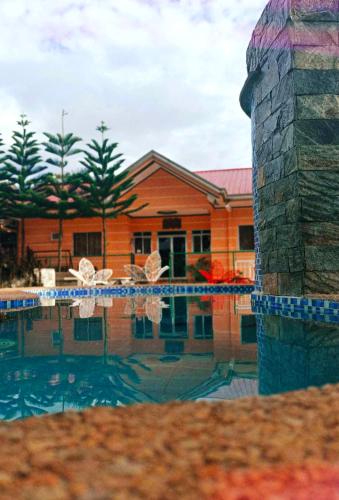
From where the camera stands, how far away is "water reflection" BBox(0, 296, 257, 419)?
2.56 metres

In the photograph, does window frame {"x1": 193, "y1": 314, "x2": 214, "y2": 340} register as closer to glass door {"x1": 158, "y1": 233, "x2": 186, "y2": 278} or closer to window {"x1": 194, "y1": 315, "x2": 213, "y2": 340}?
window {"x1": 194, "y1": 315, "x2": 213, "y2": 340}

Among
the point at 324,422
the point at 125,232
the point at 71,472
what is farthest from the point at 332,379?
the point at 125,232

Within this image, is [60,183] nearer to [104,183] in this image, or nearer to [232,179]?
[104,183]

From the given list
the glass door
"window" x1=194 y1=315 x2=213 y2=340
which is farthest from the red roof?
"window" x1=194 y1=315 x2=213 y2=340

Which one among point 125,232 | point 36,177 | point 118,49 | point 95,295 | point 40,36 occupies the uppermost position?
point 118,49

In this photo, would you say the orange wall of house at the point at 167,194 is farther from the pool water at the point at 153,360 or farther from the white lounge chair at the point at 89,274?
the pool water at the point at 153,360

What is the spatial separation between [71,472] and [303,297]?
5.30 metres

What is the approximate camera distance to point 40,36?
360 inches

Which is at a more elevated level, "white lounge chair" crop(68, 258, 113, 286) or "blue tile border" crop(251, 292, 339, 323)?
"white lounge chair" crop(68, 258, 113, 286)

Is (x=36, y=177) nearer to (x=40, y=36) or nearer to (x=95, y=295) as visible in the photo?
(x=95, y=295)

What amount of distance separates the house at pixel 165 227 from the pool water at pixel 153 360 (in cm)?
1114

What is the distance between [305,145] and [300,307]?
7.35 feet

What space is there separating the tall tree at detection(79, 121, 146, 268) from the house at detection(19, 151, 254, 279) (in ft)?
2.33

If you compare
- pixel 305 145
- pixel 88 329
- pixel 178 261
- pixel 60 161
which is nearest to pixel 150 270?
pixel 178 261
